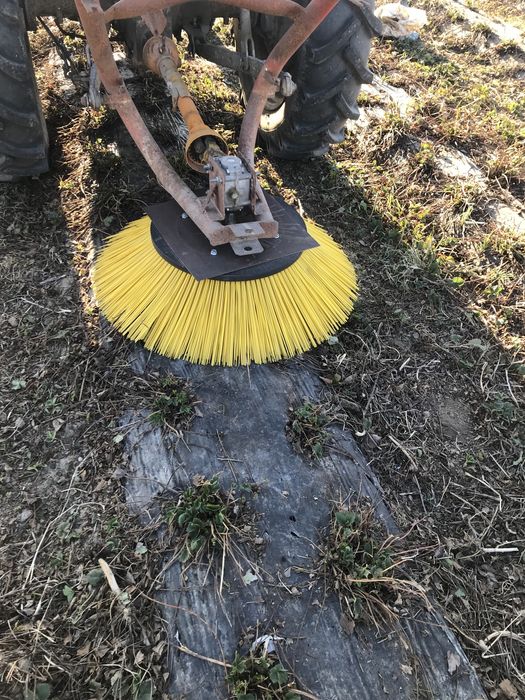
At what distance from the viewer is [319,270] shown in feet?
6.96

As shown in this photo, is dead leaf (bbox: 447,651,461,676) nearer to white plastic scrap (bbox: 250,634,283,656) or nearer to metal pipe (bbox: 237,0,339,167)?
white plastic scrap (bbox: 250,634,283,656)

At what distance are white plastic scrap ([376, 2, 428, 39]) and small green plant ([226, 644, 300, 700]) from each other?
4785 mm

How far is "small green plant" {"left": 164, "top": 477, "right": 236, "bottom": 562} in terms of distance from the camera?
157 cm

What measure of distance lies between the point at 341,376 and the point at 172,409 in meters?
0.69

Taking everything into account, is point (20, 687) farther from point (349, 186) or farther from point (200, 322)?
point (349, 186)

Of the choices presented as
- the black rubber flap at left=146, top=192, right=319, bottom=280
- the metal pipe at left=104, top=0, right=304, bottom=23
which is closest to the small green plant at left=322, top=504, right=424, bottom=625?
the black rubber flap at left=146, top=192, right=319, bottom=280

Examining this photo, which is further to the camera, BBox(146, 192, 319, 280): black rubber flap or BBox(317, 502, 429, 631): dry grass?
BBox(146, 192, 319, 280): black rubber flap

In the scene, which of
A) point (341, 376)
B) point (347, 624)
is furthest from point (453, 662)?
point (341, 376)

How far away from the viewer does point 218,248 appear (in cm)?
188

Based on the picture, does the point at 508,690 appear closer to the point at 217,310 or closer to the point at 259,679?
the point at 259,679

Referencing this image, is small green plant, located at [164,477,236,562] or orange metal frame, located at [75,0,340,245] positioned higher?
orange metal frame, located at [75,0,340,245]

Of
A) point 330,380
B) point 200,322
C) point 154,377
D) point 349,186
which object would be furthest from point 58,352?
point 349,186

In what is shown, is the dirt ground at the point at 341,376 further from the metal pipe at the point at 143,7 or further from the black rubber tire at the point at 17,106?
the metal pipe at the point at 143,7

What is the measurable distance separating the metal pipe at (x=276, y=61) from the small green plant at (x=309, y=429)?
2.99ft
